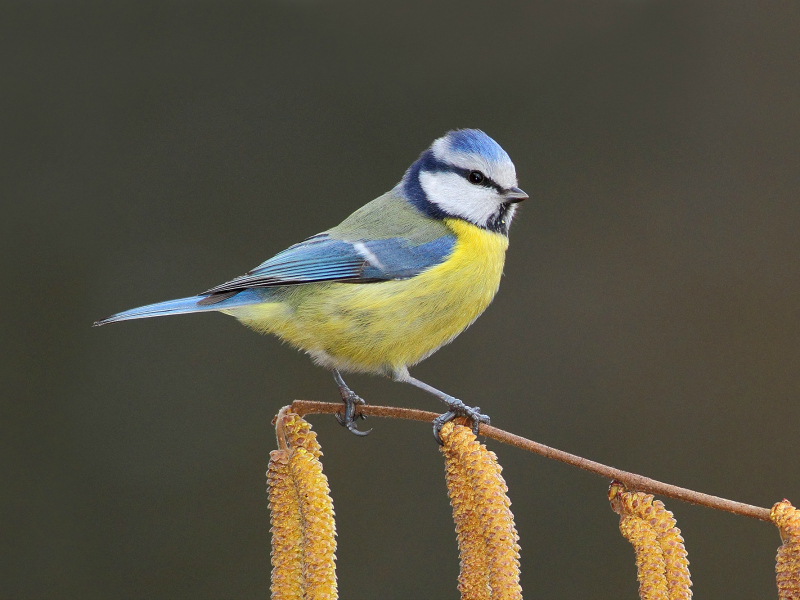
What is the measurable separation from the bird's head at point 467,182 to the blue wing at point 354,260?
3.1 inches

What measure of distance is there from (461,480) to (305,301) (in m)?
0.70

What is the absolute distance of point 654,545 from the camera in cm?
92

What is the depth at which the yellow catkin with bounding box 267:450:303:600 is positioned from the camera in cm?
103

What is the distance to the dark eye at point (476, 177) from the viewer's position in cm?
164

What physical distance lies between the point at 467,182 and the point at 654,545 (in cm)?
91

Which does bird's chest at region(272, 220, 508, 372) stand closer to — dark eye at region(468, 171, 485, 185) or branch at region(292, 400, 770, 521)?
dark eye at region(468, 171, 485, 185)

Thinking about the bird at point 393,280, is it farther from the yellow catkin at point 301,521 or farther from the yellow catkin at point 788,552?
the yellow catkin at point 788,552

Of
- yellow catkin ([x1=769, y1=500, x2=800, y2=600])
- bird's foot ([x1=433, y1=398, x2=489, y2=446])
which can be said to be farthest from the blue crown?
yellow catkin ([x1=769, y1=500, x2=800, y2=600])

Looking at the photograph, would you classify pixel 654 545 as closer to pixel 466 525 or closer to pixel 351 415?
pixel 466 525

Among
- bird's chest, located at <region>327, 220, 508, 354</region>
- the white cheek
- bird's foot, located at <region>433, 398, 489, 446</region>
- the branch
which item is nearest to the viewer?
the branch

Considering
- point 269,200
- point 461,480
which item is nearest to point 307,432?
point 461,480

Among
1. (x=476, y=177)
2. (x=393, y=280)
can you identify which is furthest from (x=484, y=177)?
(x=393, y=280)

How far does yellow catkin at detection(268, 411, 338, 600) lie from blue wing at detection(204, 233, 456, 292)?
568 mm

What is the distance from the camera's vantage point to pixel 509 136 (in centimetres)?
299
